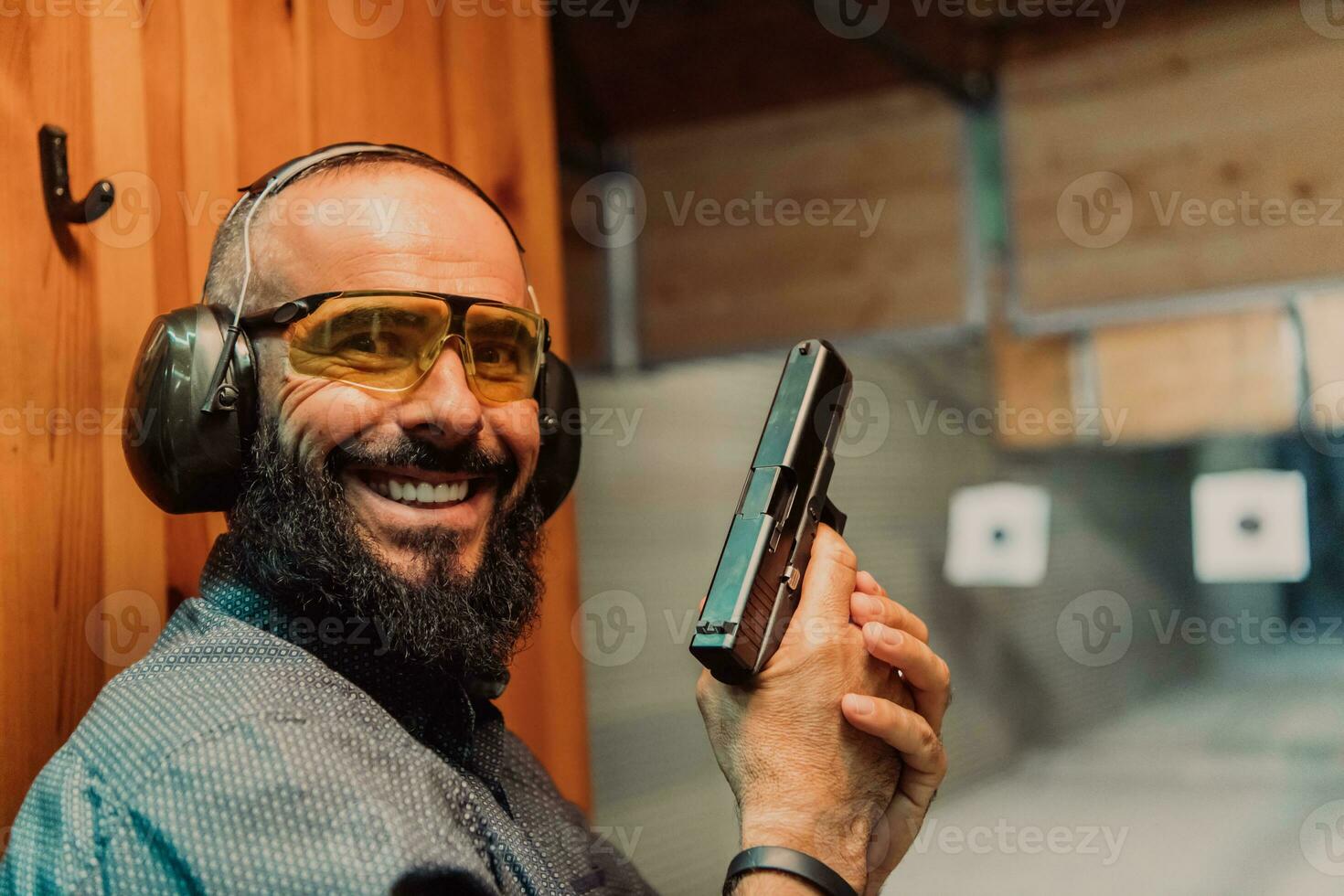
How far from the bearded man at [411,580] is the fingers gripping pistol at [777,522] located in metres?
0.02

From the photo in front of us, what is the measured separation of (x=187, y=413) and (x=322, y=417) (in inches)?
3.8

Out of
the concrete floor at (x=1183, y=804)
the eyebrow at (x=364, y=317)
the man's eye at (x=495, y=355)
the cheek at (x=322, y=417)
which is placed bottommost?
the concrete floor at (x=1183, y=804)

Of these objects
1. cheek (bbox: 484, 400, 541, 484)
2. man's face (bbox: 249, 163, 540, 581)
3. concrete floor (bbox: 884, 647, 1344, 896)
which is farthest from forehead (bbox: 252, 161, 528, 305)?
concrete floor (bbox: 884, 647, 1344, 896)

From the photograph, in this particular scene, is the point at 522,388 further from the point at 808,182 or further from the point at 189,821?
the point at 808,182

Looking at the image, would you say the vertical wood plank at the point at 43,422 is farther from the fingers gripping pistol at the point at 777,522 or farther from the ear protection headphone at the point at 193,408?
the fingers gripping pistol at the point at 777,522

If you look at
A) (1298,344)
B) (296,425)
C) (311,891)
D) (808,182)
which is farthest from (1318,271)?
(311,891)

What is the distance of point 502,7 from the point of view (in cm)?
143

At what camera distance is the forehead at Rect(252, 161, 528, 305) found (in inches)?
33.3

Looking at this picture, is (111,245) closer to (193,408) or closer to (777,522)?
(193,408)

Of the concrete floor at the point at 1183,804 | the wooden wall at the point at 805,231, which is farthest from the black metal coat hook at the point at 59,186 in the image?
the concrete floor at the point at 1183,804

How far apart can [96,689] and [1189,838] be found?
80.4 inches

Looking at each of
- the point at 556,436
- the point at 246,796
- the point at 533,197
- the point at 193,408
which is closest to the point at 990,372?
the point at 533,197

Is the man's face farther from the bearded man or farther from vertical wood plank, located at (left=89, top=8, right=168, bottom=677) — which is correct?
vertical wood plank, located at (left=89, top=8, right=168, bottom=677)

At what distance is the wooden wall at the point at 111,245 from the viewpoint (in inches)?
32.0
